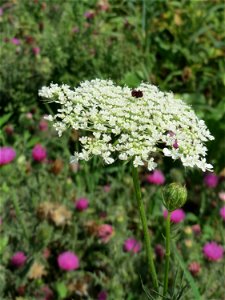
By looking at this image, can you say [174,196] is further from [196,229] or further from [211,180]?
[211,180]

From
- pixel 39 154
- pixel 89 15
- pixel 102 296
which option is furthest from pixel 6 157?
pixel 89 15

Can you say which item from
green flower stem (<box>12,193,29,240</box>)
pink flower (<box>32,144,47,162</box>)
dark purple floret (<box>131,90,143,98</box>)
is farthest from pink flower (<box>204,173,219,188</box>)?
dark purple floret (<box>131,90,143,98</box>)

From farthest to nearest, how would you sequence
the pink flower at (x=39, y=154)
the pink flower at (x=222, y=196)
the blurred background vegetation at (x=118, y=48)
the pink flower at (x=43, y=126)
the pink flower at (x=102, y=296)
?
1. the blurred background vegetation at (x=118, y=48)
2. the pink flower at (x=43, y=126)
3. the pink flower at (x=222, y=196)
4. the pink flower at (x=39, y=154)
5. the pink flower at (x=102, y=296)

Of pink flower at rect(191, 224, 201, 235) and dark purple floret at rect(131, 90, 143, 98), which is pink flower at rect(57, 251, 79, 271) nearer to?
pink flower at rect(191, 224, 201, 235)

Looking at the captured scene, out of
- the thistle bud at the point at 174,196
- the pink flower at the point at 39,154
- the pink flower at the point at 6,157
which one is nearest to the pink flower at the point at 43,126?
the pink flower at the point at 39,154

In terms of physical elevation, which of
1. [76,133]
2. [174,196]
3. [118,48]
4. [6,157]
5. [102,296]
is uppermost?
[118,48]

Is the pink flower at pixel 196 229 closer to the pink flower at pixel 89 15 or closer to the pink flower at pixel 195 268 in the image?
the pink flower at pixel 195 268
